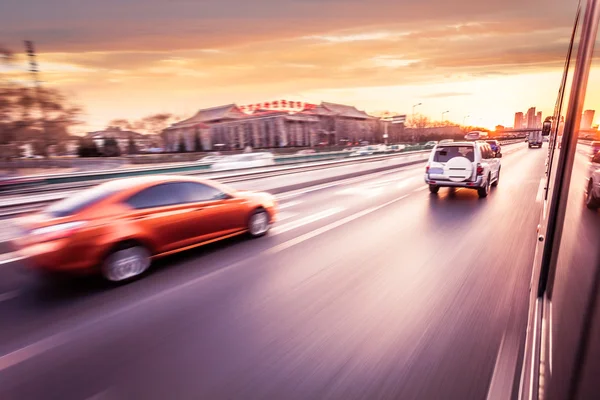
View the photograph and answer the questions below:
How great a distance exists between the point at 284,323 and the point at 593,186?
302 centimetres

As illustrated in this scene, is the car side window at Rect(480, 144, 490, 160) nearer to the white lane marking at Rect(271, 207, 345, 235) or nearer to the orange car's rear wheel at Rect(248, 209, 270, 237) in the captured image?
the white lane marking at Rect(271, 207, 345, 235)

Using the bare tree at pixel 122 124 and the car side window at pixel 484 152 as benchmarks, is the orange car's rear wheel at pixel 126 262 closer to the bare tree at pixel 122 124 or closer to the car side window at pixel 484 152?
the car side window at pixel 484 152

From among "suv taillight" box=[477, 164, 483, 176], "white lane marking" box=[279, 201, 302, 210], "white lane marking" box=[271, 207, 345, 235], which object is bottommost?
"white lane marking" box=[279, 201, 302, 210]

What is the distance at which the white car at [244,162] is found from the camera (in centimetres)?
2806

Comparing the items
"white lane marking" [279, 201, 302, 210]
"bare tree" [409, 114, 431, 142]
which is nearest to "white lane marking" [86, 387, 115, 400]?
"white lane marking" [279, 201, 302, 210]

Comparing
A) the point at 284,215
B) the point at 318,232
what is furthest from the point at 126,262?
the point at 284,215

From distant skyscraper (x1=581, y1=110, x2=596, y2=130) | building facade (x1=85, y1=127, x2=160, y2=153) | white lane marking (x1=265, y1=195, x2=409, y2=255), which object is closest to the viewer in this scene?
distant skyscraper (x1=581, y1=110, x2=596, y2=130)

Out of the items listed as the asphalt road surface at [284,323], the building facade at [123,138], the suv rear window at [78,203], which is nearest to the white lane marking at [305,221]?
the asphalt road surface at [284,323]

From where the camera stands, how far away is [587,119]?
1.76m

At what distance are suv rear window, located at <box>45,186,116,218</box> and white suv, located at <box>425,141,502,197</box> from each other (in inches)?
379

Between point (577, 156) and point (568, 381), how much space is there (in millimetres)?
1166

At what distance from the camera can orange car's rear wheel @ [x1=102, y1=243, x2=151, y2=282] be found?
498 centimetres

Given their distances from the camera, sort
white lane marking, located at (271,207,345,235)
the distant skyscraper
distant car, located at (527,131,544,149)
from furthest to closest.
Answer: distant car, located at (527,131,544,149), white lane marking, located at (271,207,345,235), the distant skyscraper

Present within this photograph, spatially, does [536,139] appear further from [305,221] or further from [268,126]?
[268,126]
